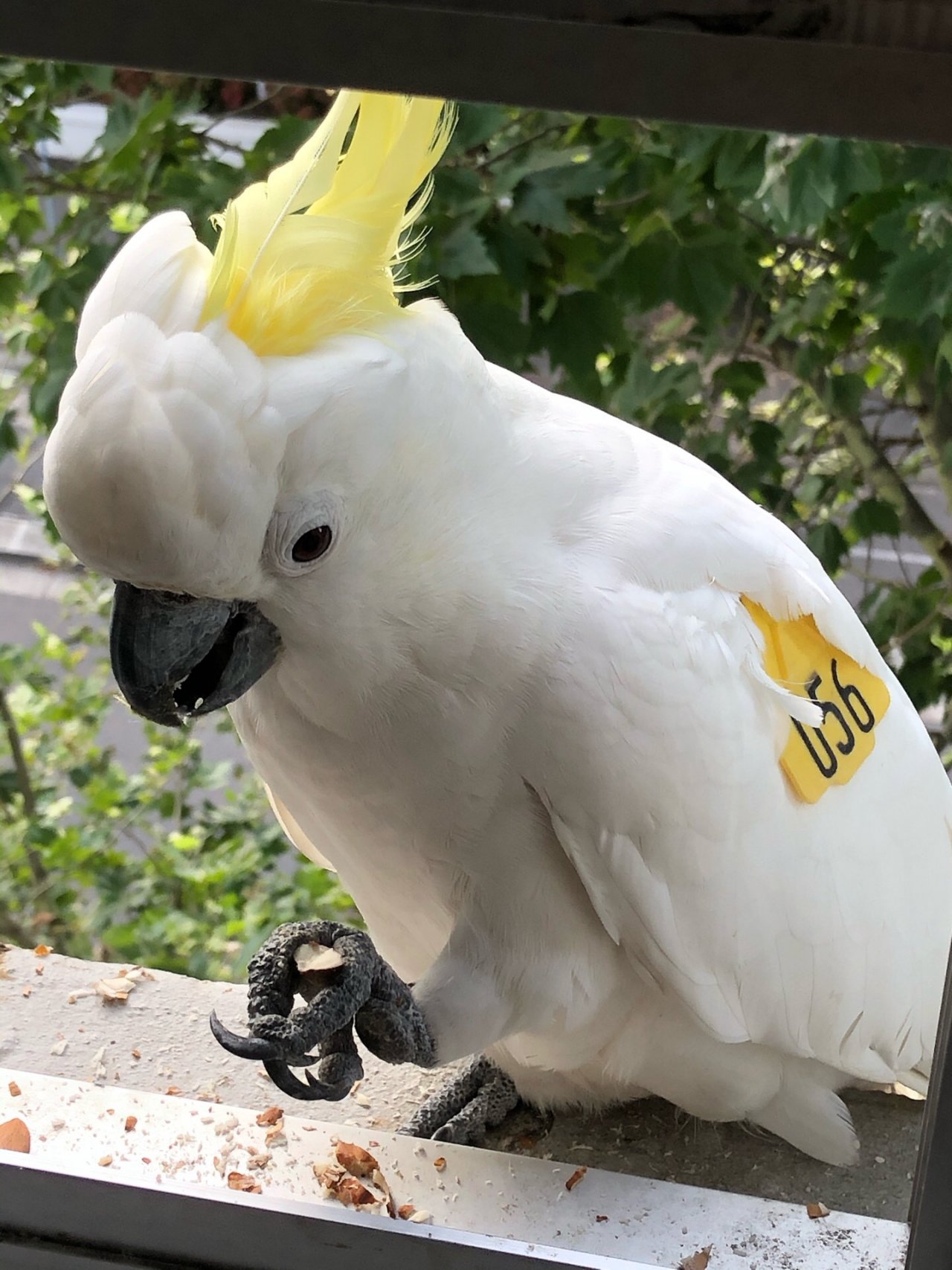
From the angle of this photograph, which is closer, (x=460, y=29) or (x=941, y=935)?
(x=460, y=29)

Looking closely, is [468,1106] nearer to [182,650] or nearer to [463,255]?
[182,650]

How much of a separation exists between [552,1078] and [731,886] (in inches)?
16.0

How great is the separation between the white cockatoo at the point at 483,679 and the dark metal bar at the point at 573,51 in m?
0.33

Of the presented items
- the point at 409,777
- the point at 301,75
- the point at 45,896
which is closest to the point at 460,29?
the point at 301,75

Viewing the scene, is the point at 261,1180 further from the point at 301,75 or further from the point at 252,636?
the point at 301,75

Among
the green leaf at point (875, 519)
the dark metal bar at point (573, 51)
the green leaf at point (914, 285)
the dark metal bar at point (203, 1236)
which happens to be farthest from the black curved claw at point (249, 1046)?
the green leaf at point (875, 519)

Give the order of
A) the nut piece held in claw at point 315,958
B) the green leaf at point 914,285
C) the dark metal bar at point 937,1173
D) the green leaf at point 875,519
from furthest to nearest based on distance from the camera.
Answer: the green leaf at point 875,519
the green leaf at point 914,285
the nut piece held in claw at point 315,958
the dark metal bar at point 937,1173

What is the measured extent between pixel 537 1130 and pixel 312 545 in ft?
2.80

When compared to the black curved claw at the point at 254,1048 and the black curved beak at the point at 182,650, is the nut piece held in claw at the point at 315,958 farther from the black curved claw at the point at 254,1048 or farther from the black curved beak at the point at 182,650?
the black curved beak at the point at 182,650

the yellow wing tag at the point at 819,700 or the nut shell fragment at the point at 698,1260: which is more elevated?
the yellow wing tag at the point at 819,700

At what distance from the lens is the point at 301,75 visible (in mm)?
480

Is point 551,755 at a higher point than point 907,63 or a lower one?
lower

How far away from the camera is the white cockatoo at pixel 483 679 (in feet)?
2.72

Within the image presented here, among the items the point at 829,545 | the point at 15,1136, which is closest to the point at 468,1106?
the point at 15,1136
